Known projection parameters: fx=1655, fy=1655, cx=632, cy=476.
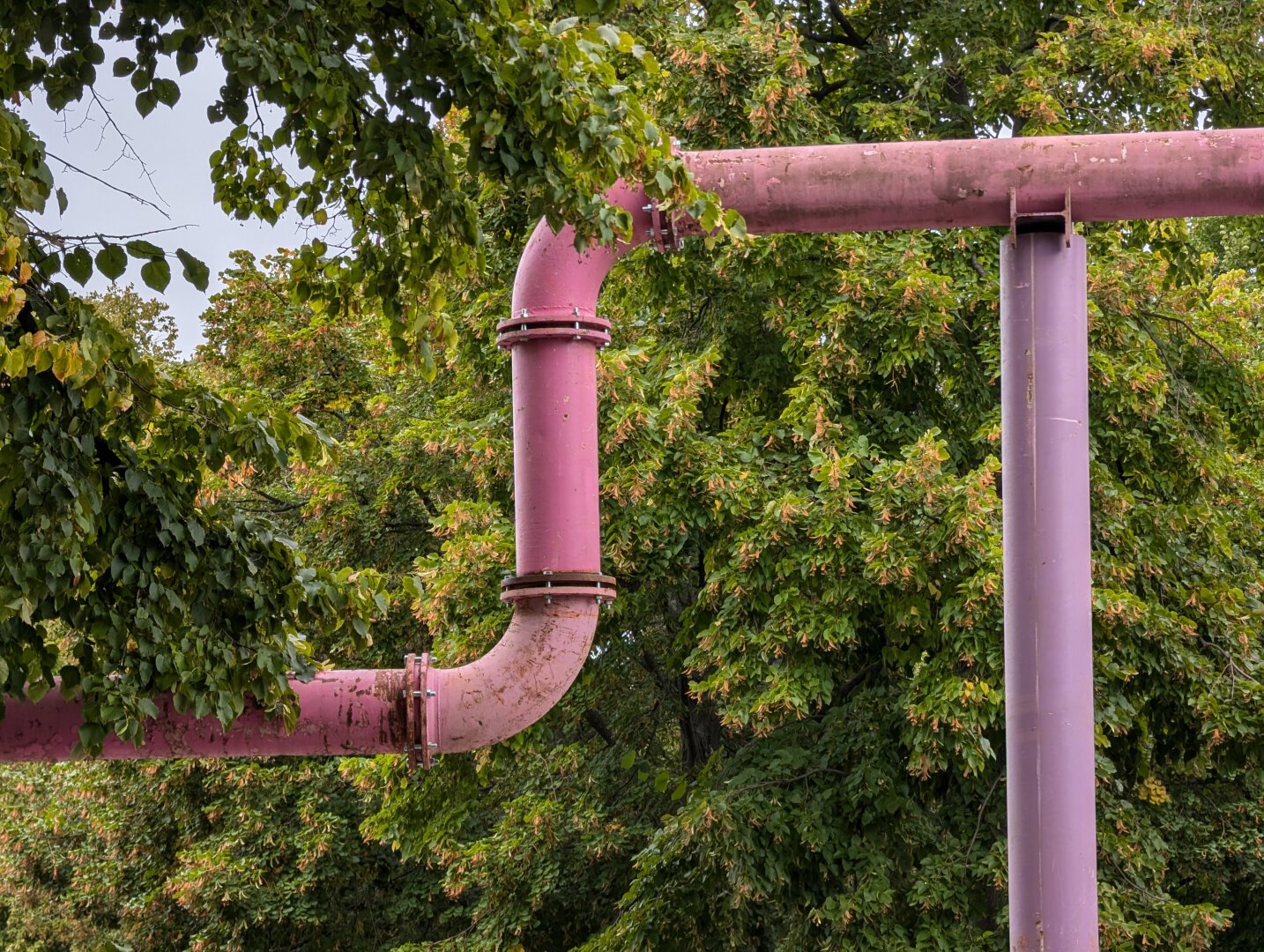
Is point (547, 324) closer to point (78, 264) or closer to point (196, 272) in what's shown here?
point (196, 272)

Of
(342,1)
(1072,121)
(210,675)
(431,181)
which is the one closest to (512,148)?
(431,181)

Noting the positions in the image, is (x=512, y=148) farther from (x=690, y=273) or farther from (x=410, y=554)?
(x=410, y=554)

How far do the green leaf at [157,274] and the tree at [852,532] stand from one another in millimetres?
4359

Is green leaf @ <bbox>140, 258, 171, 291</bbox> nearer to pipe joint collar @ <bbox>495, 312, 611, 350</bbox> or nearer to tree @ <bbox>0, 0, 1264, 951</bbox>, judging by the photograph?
pipe joint collar @ <bbox>495, 312, 611, 350</bbox>

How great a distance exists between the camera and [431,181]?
4438 mm

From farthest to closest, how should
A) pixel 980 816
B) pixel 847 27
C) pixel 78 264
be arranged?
pixel 847 27 → pixel 980 816 → pixel 78 264

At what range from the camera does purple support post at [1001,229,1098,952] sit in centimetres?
485

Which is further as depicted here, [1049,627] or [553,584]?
[553,584]

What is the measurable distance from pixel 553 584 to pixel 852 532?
4011 mm

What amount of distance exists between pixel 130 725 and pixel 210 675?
0.25 meters

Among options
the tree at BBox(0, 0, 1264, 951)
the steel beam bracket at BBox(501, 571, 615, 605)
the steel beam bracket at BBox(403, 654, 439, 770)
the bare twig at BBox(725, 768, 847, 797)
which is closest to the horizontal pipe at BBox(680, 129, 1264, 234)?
the steel beam bracket at BBox(501, 571, 615, 605)

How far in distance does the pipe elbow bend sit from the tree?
3.59 m

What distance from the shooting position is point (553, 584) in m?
5.22

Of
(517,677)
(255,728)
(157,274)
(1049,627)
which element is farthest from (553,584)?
(157,274)
